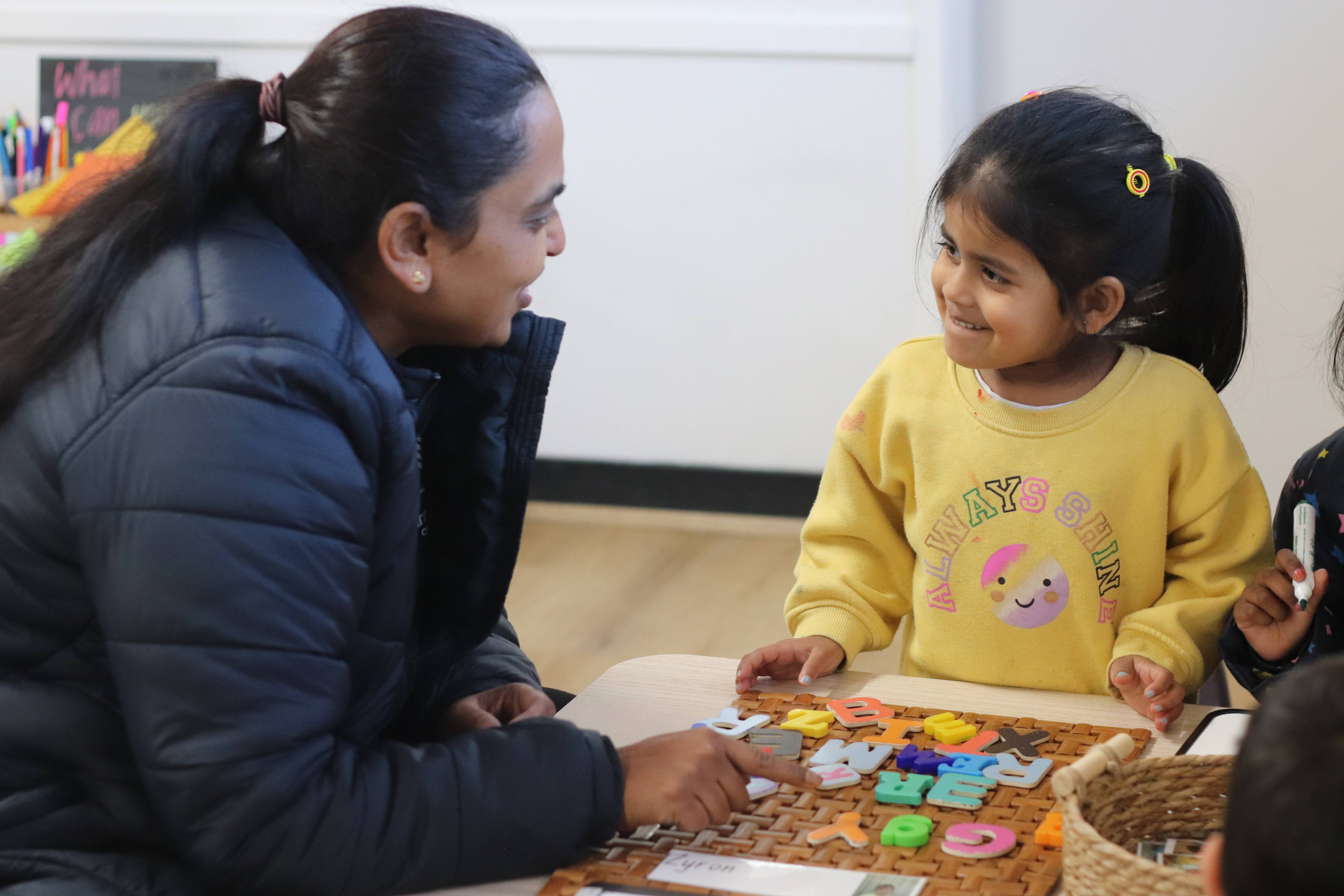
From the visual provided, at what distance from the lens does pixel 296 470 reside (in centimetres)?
79

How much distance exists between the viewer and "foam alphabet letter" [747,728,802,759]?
0.94 metres

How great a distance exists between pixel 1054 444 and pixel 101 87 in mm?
3075

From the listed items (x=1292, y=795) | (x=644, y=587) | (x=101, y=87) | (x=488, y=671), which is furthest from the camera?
(x=101, y=87)

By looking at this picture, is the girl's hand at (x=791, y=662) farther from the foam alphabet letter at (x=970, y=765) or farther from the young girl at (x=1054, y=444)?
the foam alphabet letter at (x=970, y=765)

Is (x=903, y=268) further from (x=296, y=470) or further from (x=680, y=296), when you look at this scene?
(x=296, y=470)

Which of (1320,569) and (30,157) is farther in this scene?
(30,157)

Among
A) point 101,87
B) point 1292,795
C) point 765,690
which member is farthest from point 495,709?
point 101,87

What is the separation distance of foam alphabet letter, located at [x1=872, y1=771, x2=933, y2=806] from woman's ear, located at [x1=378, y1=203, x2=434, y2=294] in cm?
48

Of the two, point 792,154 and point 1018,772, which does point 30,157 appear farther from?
point 1018,772

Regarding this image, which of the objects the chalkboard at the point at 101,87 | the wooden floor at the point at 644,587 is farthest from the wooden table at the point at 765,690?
the chalkboard at the point at 101,87

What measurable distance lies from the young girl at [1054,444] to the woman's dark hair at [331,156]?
0.48m

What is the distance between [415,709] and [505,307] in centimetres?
37

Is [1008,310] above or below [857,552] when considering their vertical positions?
above

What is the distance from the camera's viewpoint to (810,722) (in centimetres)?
98
